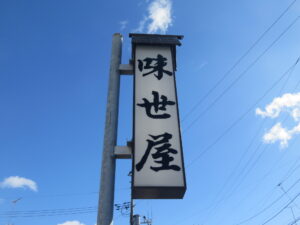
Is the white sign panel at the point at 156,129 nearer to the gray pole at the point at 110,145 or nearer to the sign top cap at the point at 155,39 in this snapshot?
the sign top cap at the point at 155,39

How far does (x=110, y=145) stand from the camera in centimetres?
490

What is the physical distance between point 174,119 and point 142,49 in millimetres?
1985

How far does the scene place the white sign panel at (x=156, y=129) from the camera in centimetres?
450

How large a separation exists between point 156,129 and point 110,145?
845 millimetres

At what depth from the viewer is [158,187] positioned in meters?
4.40

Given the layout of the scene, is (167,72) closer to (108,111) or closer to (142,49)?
(142,49)

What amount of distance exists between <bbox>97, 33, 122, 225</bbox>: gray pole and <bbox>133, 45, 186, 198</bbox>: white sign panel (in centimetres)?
37

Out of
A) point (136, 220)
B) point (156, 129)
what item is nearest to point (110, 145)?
point (156, 129)

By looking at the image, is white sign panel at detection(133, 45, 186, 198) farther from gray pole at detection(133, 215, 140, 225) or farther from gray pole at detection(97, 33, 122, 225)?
gray pole at detection(133, 215, 140, 225)

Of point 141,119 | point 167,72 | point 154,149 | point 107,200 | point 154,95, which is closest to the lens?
point 107,200

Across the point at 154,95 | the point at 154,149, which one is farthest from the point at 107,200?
the point at 154,95

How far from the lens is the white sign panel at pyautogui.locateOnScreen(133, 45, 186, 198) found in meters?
4.50

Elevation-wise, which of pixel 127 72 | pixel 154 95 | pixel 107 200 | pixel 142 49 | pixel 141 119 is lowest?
pixel 107 200

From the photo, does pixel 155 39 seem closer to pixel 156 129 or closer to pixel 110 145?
pixel 156 129
